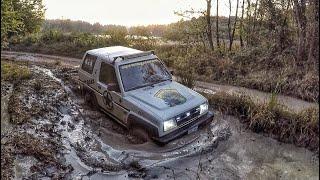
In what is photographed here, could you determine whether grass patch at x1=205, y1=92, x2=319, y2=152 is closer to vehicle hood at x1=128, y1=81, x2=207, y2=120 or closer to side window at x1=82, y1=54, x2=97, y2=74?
vehicle hood at x1=128, y1=81, x2=207, y2=120

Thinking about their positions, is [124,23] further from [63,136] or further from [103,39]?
[63,136]

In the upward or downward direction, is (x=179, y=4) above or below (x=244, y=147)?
above

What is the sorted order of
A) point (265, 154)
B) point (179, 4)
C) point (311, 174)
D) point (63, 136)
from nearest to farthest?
point (311, 174), point (265, 154), point (63, 136), point (179, 4)

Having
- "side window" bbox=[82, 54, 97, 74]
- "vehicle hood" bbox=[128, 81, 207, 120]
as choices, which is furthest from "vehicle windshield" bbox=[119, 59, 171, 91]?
"side window" bbox=[82, 54, 97, 74]

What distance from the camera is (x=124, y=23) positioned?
31.0 metres

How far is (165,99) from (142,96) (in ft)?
1.68

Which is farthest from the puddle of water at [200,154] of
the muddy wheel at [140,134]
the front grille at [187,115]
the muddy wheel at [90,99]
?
the muddy wheel at [90,99]

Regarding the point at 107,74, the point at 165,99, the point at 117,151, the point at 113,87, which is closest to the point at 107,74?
the point at 107,74

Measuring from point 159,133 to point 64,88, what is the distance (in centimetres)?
537

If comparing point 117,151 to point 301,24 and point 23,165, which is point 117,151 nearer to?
point 23,165

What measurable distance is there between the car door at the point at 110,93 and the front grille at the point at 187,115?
4.24 feet

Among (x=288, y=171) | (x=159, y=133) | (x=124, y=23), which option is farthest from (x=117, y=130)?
(x=124, y=23)

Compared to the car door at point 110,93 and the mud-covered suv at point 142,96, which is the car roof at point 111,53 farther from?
the car door at point 110,93

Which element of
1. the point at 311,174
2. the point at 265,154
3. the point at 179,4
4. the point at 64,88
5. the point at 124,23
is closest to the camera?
the point at 311,174
